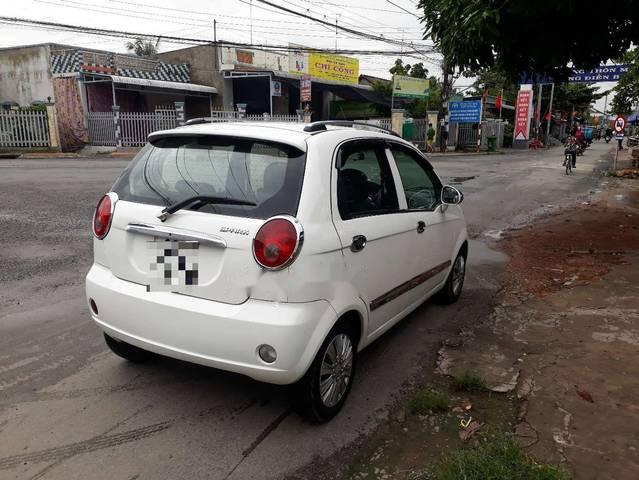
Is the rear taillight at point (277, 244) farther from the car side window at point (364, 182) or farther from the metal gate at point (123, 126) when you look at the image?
the metal gate at point (123, 126)

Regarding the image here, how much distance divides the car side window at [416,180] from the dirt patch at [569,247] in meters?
1.88

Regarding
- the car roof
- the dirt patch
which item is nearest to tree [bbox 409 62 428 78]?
the dirt patch

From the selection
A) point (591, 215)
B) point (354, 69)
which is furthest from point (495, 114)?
point (591, 215)

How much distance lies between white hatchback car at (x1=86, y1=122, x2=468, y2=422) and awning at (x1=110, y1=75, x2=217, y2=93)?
22.5 m

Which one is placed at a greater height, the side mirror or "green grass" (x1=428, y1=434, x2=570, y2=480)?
the side mirror

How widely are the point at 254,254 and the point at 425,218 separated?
1827 millimetres

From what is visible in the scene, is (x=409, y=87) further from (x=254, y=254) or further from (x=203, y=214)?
(x=254, y=254)

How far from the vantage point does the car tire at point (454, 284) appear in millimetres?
4992

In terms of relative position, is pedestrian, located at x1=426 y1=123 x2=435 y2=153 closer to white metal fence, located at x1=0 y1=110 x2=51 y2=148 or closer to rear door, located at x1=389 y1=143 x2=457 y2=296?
white metal fence, located at x1=0 y1=110 x2=51 y2=148

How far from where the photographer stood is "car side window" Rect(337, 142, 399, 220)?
122 inches

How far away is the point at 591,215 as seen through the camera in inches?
436

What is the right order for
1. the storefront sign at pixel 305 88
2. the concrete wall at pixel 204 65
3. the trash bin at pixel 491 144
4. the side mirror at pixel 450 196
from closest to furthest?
the side mirror at pixel 450 196
the storefront sign at pixel 305 88
the concrete wall at pixel 204 65
the trash bin at pixel 491 144

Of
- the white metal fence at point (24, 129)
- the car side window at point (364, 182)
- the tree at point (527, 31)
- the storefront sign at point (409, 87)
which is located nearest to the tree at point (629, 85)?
the tree at point (527, 31)

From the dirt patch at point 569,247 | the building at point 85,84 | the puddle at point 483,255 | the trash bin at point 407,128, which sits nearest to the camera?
the dirt patch at point 569,247
